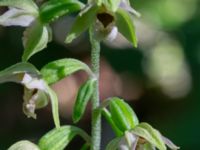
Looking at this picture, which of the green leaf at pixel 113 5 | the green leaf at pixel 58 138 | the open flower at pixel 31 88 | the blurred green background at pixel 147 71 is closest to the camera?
the green leaf at pixel 113 5

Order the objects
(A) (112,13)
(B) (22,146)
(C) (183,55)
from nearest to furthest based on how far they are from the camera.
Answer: (A) (112,13)
(B) (22,146)
(C) (183,55)

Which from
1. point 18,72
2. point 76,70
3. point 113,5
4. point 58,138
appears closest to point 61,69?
point 76,70

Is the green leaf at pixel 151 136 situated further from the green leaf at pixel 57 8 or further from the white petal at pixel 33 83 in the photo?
the green leaf at pixel 57 8

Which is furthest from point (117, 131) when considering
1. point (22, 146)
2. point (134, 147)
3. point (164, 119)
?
point (164, 119)

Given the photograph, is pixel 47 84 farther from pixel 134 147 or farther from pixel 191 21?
pixel 191 21

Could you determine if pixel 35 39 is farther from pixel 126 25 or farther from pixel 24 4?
pixel 126 25

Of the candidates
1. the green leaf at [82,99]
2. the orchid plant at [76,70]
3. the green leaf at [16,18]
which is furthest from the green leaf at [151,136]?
the green leaf at [16,18]

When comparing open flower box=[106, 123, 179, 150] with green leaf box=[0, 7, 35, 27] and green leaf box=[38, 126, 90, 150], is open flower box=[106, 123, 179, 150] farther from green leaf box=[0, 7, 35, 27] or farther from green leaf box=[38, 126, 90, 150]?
green leaf box=[0, 7, 35, 27]

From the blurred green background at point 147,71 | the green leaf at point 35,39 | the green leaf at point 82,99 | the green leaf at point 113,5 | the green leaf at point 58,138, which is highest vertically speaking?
the green leaf at point 113,5
